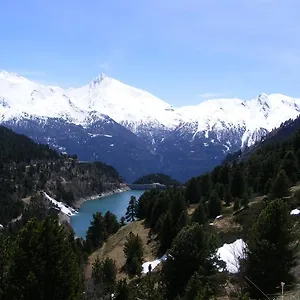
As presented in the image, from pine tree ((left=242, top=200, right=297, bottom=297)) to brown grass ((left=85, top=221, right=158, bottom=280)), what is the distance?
38710 millimetres

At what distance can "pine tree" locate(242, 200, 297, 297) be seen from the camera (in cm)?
3103

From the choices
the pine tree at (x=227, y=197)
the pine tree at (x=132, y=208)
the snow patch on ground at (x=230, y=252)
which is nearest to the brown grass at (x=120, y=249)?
the pine tree at (x=227, y=197)

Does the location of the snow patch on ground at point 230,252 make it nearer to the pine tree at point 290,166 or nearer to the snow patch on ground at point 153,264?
the snow patch on ground at point 153,264

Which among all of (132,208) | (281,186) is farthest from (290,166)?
(132,208)

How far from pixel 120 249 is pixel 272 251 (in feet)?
191

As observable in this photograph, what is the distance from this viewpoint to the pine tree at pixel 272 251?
31.0 meters

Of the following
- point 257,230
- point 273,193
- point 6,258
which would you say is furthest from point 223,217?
point 6,258

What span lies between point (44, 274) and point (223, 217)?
5111cm

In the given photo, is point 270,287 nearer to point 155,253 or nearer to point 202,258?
point 202,258

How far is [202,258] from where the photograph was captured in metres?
38.0

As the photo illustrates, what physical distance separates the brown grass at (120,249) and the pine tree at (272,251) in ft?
127

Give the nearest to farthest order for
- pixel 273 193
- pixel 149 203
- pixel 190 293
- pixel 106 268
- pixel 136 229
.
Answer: pixel 190 293, pixel 106 268, pixel 273 193, pixel 136 229, pixel 149 203

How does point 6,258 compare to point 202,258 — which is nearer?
point 6,258

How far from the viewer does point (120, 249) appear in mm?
85500
